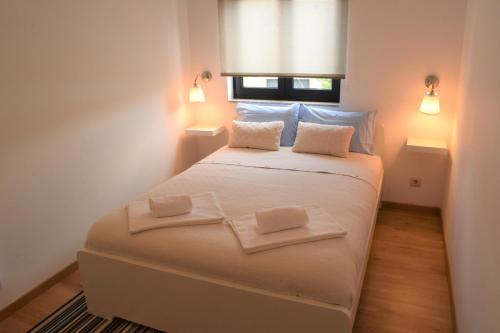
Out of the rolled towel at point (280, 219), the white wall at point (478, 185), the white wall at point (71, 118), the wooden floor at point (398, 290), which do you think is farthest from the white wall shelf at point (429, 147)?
the white wall at point (71, 118)

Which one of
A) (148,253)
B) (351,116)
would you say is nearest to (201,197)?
(148,253)

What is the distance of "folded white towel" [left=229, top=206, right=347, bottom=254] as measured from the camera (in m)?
1.76

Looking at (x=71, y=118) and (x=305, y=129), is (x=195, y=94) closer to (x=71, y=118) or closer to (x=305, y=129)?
(x=305, y=129)

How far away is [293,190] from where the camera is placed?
239cm

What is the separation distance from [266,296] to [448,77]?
2313mm

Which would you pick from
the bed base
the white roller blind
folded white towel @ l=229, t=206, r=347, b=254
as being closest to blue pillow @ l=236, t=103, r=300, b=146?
the white roller blind

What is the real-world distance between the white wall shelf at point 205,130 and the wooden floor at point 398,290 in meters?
1.65

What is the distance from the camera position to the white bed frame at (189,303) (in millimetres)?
1581

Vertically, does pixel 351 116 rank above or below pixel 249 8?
below

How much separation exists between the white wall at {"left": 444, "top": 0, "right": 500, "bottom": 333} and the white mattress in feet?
1.54

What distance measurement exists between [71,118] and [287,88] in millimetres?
1924

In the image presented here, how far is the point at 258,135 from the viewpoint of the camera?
3221mm

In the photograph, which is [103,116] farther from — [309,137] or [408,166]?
[408,166]

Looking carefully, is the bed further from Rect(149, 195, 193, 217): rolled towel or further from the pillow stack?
the pillow stack
